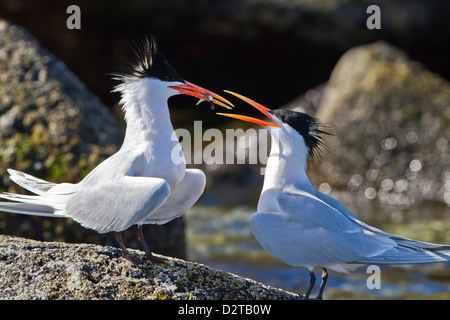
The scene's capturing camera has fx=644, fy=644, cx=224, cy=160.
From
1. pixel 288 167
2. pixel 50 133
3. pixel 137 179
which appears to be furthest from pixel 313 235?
pixel 50 133

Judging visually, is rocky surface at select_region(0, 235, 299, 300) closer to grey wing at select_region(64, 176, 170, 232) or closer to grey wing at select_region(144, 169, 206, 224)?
grey wing at select_region(64, 176, 170, 232)

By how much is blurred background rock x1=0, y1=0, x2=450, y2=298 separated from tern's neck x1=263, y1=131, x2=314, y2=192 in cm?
229

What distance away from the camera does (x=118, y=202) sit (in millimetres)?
4410

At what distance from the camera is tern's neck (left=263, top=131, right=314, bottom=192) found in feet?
15.6

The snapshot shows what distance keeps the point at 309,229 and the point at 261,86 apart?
13347 millimetres

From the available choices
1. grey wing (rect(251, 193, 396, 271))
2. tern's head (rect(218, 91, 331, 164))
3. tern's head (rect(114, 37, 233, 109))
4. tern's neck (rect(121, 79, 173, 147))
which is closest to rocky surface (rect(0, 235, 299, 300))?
grey wing (rect(251, 193, 396, 271))

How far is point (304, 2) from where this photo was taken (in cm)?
1567

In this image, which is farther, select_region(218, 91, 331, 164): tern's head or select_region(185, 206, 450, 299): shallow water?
select_region(185, 206, 450, 299): shallow water

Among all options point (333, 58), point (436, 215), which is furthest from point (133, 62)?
point (333, 58)

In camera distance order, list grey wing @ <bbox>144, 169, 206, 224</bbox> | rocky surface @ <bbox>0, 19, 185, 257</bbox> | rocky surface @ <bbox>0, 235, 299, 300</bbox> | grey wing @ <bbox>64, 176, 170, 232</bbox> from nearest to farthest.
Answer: rocky surface @ <bbox>0, 235, 299, 300</bbox>, grey wing @ <bbox>64, 176, 170, 232</bbox>, grey wing @ <bbox>144, 169, 206, 224</bbox>, rocky surface @ <bbox>0, 19, 185, 257</bbox>

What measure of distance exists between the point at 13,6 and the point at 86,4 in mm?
1807

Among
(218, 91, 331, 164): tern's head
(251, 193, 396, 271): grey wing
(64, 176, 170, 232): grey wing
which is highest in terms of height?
(218, 91, 331, 164): tern's head
